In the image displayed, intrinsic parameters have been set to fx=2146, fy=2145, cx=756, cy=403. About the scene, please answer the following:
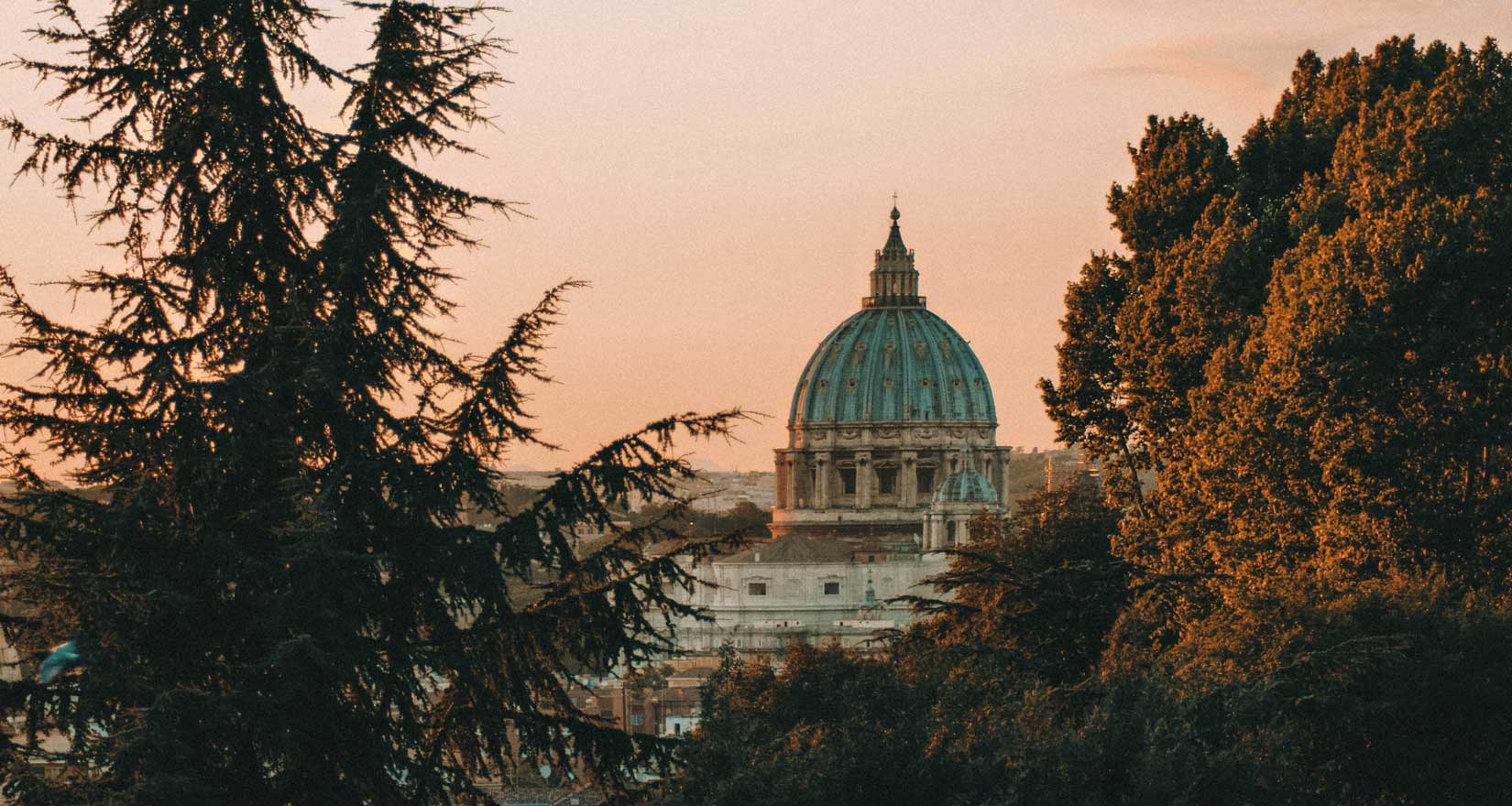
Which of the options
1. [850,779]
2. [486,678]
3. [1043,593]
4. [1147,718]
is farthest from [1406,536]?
[486,678]

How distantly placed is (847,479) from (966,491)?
2827 cm

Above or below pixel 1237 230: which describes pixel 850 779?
below

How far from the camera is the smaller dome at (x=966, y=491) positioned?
147625 mm

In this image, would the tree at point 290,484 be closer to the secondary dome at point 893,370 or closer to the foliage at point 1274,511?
the foliage at point 1274,511

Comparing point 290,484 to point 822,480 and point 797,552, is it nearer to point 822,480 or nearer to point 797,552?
point 797,552

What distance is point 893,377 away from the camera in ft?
585

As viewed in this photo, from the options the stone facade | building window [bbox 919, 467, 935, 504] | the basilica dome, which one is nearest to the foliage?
the stone facade

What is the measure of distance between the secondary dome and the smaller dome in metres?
26.8

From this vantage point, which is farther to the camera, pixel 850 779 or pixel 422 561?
pixel 850 779

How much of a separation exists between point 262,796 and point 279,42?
5.01 metres

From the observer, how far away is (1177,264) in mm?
36344

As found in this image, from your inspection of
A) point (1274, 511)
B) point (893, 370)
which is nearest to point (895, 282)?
point (893, 370)

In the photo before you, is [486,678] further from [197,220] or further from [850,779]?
[850,779]

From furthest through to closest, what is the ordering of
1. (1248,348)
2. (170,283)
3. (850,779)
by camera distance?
1. (1248,348)
2. (850,779)
3. (170,283)
